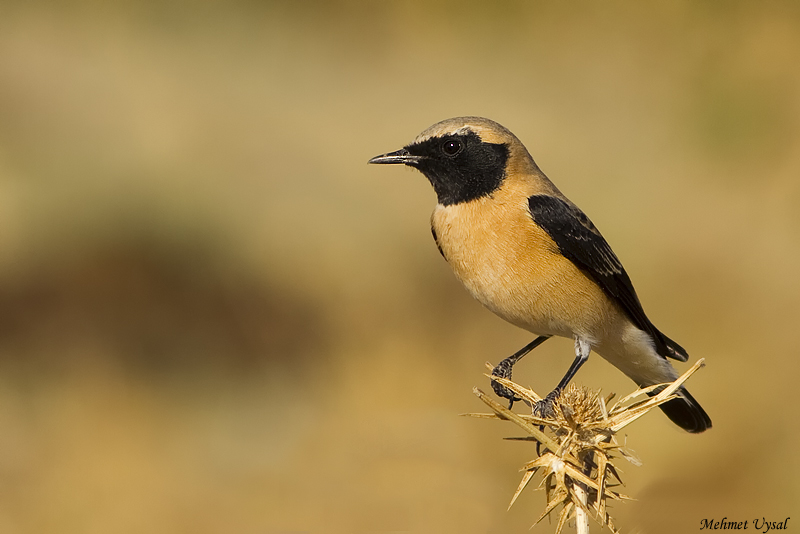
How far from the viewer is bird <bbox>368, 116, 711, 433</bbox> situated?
3.46 metres

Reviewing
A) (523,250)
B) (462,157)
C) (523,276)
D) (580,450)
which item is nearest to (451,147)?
(462,157)

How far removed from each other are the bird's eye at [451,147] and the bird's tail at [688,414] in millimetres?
1585

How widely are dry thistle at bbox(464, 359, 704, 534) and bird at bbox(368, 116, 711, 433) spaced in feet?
4.45

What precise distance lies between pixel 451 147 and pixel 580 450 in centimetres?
204

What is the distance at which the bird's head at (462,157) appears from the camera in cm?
370

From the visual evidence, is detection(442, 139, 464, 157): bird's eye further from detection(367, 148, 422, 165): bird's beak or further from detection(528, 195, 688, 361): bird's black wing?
detection(528, 195, 688, 361): bird's black wing

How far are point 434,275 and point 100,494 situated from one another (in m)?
3.24

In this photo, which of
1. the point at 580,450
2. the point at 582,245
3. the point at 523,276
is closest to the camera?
the point at 580,450

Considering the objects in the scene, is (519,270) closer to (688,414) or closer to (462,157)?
(462,157)

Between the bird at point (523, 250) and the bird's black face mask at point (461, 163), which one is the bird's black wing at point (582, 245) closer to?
the bird at point (523, 250)

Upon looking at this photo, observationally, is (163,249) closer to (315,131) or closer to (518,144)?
(315,131)

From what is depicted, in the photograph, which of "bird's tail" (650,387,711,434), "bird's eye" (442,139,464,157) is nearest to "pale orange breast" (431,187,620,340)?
"bird's eye" (442,139,464,157)

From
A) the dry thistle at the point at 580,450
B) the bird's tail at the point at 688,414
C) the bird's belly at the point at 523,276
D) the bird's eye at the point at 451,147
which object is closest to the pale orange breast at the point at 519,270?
the bird's belly at the point at 523,276

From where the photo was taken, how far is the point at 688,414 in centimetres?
366
